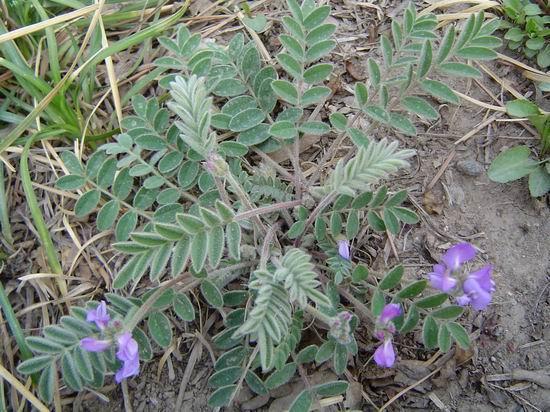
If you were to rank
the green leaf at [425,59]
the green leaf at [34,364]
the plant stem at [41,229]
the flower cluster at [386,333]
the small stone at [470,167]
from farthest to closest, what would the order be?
the small stone at [470,167]
the plant stem at [41,229]
the green leaf at [425,59]
the green leaf at [34,364]
the flower cluster at [386,333]

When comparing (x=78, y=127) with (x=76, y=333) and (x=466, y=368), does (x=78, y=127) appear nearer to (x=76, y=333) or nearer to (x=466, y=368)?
(x=76, y=333)

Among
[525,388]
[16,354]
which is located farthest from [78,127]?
[525,388]

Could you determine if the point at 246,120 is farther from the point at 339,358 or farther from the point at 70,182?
the point at 339,358

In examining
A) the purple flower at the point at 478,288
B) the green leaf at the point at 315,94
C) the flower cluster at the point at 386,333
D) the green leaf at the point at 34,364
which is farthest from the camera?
the green leaf at the point at 315,94

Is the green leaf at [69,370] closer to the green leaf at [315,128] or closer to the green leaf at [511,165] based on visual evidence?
the green leaf at [315,128]

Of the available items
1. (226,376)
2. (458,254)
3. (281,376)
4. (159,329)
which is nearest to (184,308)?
(159,329)

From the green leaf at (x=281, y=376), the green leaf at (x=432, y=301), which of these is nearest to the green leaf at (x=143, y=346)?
the green leaf at (x=281, y=376)
